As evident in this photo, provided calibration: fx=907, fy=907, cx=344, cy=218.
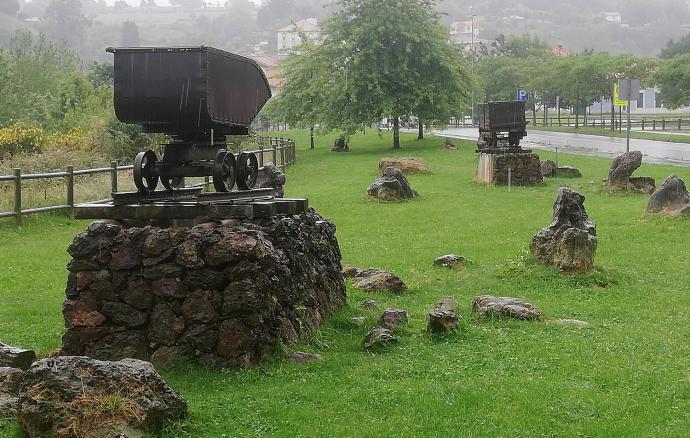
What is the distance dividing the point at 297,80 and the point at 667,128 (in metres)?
30.9

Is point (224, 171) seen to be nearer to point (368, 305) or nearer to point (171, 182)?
point (171, 182)

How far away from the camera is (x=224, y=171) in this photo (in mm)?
8992

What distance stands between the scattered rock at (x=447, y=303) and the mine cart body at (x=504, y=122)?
56.4 ft

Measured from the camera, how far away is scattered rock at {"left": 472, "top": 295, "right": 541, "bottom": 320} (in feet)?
31.4

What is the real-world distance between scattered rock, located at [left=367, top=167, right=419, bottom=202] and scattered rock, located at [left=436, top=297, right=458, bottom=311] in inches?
462

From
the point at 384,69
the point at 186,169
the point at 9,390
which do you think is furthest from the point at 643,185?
the point at 384,69

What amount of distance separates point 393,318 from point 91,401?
4.07 metres

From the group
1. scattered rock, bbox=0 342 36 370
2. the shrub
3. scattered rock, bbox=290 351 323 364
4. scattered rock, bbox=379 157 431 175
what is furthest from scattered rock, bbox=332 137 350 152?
scattered rock, bbox=0 342 36 370

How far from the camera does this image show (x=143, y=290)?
791 centimetres

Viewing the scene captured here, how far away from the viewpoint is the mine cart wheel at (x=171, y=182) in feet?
30.0

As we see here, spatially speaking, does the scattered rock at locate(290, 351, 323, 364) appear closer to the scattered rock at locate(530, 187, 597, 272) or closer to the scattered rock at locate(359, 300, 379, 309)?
the scattered rock at locate(359, 300, 379, 309)

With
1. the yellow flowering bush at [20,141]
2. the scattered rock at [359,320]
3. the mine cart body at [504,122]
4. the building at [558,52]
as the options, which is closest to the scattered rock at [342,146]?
the mine cart body at [504,122]

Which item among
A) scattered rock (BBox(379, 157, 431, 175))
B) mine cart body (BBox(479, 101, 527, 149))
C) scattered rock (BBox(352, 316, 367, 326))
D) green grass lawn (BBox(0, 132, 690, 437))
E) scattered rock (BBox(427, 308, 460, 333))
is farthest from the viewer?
scattered rock (BBox(379, 157, 431, 175))

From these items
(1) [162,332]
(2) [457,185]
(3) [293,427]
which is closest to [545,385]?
(3) [293,427]
